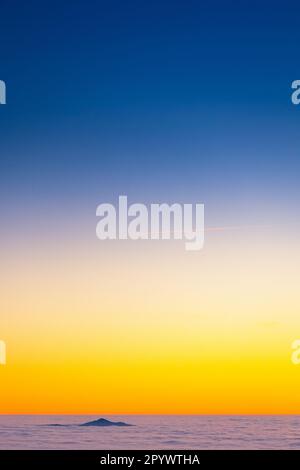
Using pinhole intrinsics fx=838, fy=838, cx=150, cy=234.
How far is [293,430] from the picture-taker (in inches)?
1256

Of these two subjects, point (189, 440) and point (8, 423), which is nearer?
point (189, 440)

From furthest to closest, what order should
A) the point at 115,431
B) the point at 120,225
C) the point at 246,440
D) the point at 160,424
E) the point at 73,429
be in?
the point at 160,424
the point at 73,429
the point at 115,431
the point at 246,440
the point at 120,225

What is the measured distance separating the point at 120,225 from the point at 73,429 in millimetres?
17101

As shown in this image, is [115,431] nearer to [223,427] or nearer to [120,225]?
[223,427]
